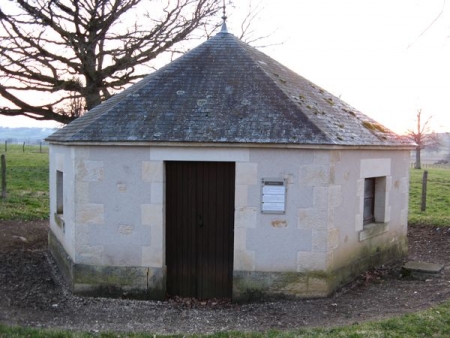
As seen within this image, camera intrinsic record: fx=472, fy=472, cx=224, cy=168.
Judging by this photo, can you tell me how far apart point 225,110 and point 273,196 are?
1686 mm

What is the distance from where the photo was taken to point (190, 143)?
7.41 m

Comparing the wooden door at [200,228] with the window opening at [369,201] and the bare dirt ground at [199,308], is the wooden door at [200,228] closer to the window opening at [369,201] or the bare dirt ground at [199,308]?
the bare dirt ground at [199,308]

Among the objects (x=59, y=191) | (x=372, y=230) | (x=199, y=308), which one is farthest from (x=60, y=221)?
(x=372, y=230)

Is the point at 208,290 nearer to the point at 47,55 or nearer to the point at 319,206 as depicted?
the point at 319,206

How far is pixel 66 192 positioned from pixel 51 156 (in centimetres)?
221

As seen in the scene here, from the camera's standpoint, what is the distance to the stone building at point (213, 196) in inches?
294

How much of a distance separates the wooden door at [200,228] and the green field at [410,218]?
2.07 metres

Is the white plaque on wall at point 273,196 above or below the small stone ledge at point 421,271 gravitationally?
above

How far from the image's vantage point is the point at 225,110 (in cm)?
796

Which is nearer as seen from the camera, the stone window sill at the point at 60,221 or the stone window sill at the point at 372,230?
the stone window sill at the point at 372,230

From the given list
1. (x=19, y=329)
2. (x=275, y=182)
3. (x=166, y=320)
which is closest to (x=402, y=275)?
(x=275, y=182)

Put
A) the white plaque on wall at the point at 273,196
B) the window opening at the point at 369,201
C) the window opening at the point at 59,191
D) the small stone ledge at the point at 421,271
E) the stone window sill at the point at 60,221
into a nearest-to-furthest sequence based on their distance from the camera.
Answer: the white plaque on wall at the point at 273,196 → the small stone ledge at the point at 421,271 → the stone window sill at the point at 60,221 → the window opening at the point at 369,201 → the window opening at the point at 59,191

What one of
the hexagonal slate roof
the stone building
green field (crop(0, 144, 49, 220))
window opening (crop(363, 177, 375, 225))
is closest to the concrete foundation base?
the stone building

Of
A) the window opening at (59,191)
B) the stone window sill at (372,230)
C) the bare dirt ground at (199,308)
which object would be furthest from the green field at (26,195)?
the stone window sill at (372,230)
